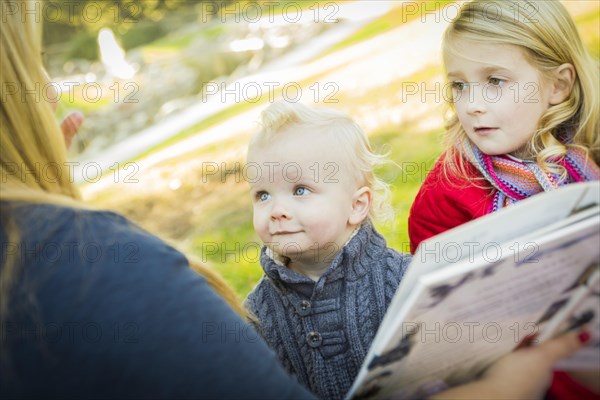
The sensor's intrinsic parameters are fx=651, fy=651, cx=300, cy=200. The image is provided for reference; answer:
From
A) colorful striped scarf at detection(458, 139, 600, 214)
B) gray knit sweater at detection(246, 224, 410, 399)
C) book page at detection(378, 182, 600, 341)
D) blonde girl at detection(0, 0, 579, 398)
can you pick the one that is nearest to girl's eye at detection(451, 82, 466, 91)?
colorful striped scarf at detection(458, 139, 600, 214)

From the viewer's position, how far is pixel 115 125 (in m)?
9.70

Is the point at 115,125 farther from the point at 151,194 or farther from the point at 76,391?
the point at 76,391

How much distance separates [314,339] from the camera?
6.08ft

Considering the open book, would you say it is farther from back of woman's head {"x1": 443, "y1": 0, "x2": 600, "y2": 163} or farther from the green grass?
the green grass

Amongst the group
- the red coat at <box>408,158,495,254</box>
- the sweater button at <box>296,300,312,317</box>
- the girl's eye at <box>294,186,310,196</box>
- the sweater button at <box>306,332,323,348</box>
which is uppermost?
the girl's eye at <box>294,186,310,196</box>

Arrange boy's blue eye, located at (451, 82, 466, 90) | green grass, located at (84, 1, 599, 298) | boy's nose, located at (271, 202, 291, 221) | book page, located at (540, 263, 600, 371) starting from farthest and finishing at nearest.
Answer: green grass, located at (84, 1, 599, 298)
boy's blue eye, located at (451, 82, 466, 90)
boy's nose, located at (271, 202, 291, 221)
book page, located at (540, 263, 600, 371)

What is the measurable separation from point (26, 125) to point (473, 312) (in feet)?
3.09

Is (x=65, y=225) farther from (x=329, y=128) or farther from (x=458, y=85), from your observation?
(x=458, y=85)

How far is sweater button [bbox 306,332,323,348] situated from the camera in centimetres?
185

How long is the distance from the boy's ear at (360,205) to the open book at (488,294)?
0.61m

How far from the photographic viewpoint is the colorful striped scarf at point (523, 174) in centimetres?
205

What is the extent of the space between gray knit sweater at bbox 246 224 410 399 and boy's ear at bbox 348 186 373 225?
0.16ft

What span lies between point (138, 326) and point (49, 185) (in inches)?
14.5

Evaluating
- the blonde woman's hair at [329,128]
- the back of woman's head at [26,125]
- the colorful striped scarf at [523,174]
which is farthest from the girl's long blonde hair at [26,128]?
the colorful striped scarf at [523,174]
